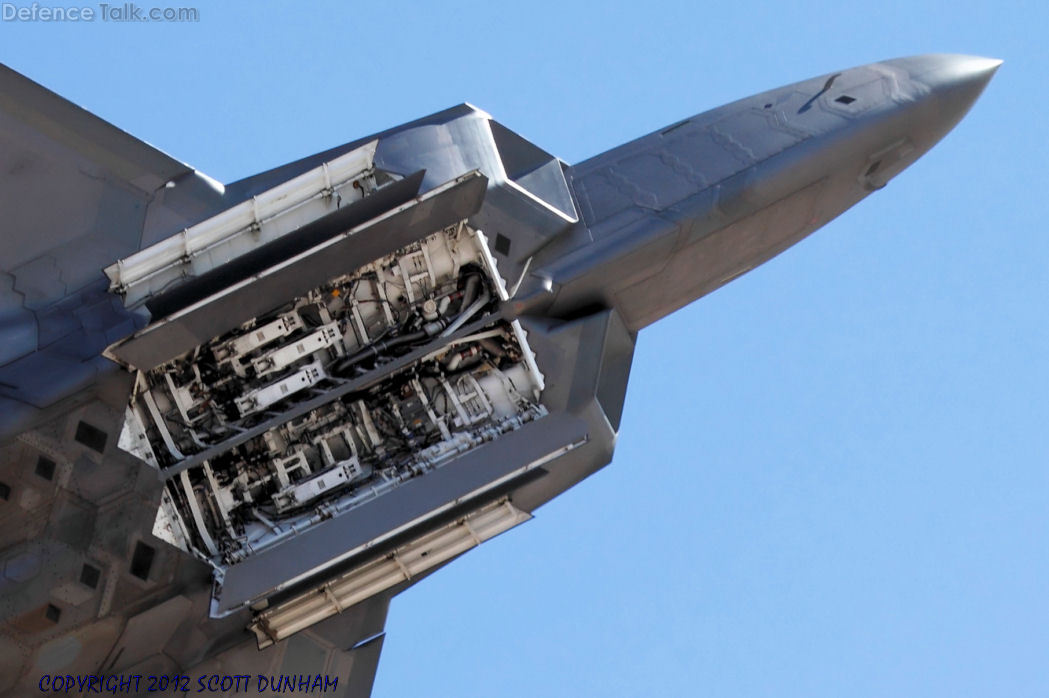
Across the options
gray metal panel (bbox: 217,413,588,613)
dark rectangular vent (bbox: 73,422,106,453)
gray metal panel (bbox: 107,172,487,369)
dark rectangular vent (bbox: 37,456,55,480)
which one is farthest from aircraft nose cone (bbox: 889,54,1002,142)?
dark rectangular vent (bbox: 37,456,55,480)

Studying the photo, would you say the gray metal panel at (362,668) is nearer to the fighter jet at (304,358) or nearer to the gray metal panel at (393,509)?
the fighter jet at (304,358)

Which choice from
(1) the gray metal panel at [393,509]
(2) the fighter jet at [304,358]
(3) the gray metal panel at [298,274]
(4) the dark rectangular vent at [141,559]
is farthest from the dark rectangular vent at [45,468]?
(1) the gray metal panel at [393,509]

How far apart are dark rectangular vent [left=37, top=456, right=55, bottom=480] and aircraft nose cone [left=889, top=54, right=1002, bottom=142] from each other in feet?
37.9

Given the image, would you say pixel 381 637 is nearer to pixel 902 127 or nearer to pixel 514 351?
pixel 514 351

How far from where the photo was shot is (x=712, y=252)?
61.0 ft

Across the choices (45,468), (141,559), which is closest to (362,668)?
(141,559)

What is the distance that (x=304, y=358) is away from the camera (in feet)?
55.7

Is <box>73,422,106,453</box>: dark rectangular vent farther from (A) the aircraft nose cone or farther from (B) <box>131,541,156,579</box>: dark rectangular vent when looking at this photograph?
(A) the aircraft nose cone

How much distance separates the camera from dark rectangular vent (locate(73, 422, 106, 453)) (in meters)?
16.0

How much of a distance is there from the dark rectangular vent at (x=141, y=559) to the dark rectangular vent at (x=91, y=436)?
115 cm

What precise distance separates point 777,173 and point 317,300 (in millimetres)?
5980

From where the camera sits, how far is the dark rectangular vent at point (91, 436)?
52.4 ft

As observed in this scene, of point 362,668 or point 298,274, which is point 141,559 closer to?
point 362,668

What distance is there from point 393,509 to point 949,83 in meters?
9.27
